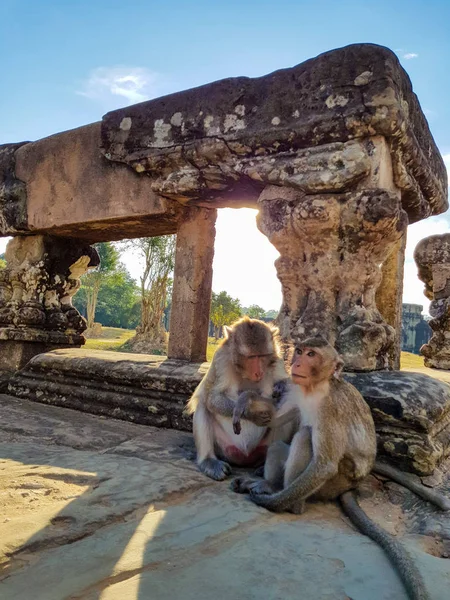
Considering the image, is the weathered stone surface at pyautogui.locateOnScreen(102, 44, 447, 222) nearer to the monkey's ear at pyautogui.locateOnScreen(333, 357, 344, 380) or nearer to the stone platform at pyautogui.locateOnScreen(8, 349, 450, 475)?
the monkey's ear at pyautogui.locateOnScreen(333, 357, 344, 380)

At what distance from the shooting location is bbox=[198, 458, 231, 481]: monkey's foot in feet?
8.68

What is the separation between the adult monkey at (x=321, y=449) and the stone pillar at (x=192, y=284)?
1.78 m

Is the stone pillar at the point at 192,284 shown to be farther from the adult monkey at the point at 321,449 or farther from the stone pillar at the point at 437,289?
the stone pillar at the point at 437,289

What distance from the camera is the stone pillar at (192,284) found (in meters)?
4.16

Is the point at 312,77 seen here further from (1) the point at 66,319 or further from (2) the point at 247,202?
(1) the point at 66,319

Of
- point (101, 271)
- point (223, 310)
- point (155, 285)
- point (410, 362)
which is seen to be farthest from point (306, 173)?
point (223, 310)

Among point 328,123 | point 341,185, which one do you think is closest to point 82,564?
point 341,185

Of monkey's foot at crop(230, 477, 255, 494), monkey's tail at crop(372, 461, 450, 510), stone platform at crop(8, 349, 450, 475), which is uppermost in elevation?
stone platform at crop(8, 349, 450, 475)

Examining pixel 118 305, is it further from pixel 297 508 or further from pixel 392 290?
pixel 297 508

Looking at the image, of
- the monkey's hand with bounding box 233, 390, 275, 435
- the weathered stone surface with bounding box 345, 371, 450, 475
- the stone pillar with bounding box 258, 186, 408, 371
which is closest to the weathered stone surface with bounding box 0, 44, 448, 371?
the stone pillar with bounding box 258, 186, 408, 371

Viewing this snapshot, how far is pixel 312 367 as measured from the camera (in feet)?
7.89

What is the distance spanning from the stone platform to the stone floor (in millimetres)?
309

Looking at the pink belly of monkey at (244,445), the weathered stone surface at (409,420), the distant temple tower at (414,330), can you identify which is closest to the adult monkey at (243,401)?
the pink belly of monkey at (244,445)

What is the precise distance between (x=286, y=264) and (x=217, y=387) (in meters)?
1.02
